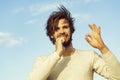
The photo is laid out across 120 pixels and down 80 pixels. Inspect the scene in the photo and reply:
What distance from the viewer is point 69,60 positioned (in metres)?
11.6

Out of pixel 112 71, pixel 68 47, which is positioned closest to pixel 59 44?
pixel 68 47

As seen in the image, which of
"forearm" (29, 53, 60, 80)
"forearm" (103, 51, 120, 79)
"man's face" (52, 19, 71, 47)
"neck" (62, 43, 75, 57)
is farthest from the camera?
"neck" (62, 43, 75, 57)

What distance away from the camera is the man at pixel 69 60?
10.5 m

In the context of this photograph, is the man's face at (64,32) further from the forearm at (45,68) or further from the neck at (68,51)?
the forearm at (45,68)

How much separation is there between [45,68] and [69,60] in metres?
0.95

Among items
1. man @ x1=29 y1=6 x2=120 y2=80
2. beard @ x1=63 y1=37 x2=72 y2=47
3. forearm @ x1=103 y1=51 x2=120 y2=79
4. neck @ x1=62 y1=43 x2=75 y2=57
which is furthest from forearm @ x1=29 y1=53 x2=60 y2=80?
forearm @ x1=103 y1=51 x2=120 y2=79

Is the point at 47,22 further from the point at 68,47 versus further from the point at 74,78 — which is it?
the point at 74,78

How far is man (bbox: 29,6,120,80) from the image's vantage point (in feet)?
34.4

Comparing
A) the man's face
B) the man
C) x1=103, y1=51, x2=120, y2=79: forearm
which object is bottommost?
x1=103, y1=51, x2=120, y2=79: forearm

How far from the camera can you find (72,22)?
42.5ft

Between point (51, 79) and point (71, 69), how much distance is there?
21.3 inches

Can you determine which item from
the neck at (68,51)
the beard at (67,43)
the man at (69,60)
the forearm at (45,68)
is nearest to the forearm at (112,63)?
the man at (69,60)

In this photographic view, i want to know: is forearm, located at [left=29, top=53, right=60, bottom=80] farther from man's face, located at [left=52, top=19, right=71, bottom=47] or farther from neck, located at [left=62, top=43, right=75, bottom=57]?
neck, located at [left=62, top=43, right=75, bottom=57]

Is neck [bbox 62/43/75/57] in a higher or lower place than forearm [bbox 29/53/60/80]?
higher
